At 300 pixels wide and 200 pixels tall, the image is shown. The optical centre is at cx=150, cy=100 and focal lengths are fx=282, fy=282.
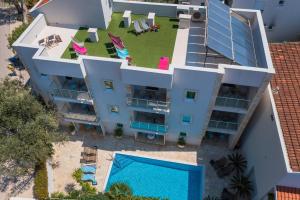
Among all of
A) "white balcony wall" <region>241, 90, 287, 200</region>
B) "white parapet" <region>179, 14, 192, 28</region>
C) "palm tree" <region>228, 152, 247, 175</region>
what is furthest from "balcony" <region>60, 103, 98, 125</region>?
"white balcony wall" <region>241, 90, 287, 200</region>

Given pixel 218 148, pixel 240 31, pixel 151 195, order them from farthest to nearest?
1. pixel 218 148
2. pixel 151 195
3. pixel 240 31

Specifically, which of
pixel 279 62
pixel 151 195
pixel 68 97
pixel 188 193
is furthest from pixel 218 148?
pixel 68 97

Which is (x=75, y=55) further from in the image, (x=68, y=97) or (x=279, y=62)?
(x=279, y=62)

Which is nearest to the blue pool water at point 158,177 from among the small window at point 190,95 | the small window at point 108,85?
the small window at point 190,95

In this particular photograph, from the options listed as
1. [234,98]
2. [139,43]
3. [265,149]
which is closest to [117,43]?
[139,43]

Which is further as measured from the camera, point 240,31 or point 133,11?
point 133,11
